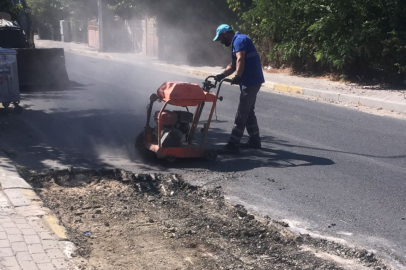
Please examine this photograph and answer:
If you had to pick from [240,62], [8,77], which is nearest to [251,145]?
[240,62]

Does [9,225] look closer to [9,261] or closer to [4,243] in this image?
[4,243]

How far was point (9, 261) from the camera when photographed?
3695 millimetres

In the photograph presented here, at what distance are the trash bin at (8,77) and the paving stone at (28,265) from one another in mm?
6587

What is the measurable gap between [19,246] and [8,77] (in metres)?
6.43

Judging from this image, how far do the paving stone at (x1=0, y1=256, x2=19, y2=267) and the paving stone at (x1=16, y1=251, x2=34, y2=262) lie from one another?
0.03m

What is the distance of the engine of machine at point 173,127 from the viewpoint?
6578 millimetres

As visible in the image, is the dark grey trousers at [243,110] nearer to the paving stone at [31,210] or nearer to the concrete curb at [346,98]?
the paving stone at [31,210]

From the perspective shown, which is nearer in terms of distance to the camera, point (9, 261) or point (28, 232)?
point (9, 261)

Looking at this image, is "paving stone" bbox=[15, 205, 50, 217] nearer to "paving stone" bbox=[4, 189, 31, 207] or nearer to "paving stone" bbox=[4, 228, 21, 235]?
"paving stone" bbox=[4, 189, 31, 207]

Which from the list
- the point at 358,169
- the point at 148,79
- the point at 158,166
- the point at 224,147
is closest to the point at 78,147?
the point at 158,166

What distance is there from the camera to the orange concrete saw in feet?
20.9

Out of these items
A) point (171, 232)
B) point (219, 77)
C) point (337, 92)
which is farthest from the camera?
point (337, 92)

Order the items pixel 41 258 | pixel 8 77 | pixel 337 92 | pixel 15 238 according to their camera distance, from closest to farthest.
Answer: pixel 41 258 → pixel 15 238 → pixel 8 77 → pixel 337 92

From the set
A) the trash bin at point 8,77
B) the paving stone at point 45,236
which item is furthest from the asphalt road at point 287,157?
the paving stone at point 45,236
